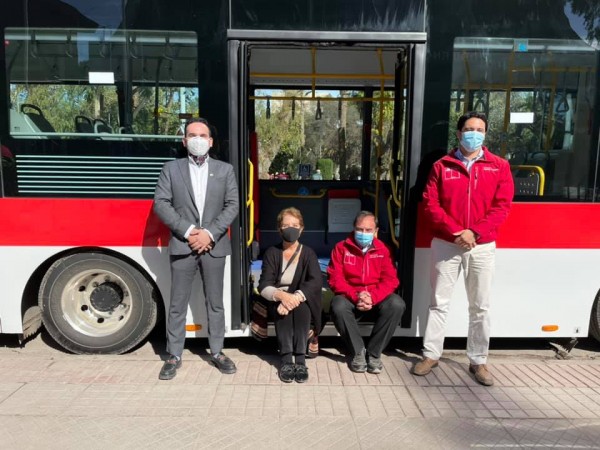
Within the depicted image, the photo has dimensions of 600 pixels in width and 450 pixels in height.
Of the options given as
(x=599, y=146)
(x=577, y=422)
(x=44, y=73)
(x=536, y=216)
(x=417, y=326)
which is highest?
(x=44, y=73)

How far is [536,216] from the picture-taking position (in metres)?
3.73

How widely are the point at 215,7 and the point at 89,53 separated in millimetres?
965

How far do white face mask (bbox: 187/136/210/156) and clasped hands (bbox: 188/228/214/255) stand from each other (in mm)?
533

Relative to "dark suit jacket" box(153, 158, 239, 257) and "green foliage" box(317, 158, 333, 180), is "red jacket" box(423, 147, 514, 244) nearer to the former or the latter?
"dark suit jacket" box(153, 158, 239, 257)

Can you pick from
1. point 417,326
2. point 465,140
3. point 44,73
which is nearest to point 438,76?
point 465,140

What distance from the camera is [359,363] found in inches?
145

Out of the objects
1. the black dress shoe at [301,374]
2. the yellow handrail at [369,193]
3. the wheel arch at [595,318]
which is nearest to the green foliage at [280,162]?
A: the yellow handrail at [369,193]

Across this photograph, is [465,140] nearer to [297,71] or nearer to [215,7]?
[215,7]

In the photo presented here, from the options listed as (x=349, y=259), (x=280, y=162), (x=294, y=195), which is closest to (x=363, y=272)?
(x=349, y=259)

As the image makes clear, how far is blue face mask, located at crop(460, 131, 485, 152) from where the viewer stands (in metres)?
3.36

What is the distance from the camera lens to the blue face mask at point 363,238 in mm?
3666

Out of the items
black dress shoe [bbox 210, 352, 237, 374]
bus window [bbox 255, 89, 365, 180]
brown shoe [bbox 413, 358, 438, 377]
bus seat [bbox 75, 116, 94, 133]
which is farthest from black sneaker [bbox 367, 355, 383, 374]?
bus window [bbox 255, 89, 365, 180]

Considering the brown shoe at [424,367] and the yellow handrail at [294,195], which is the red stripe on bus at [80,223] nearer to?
the brown shoe at [424,367]

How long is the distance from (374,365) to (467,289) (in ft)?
2.88
